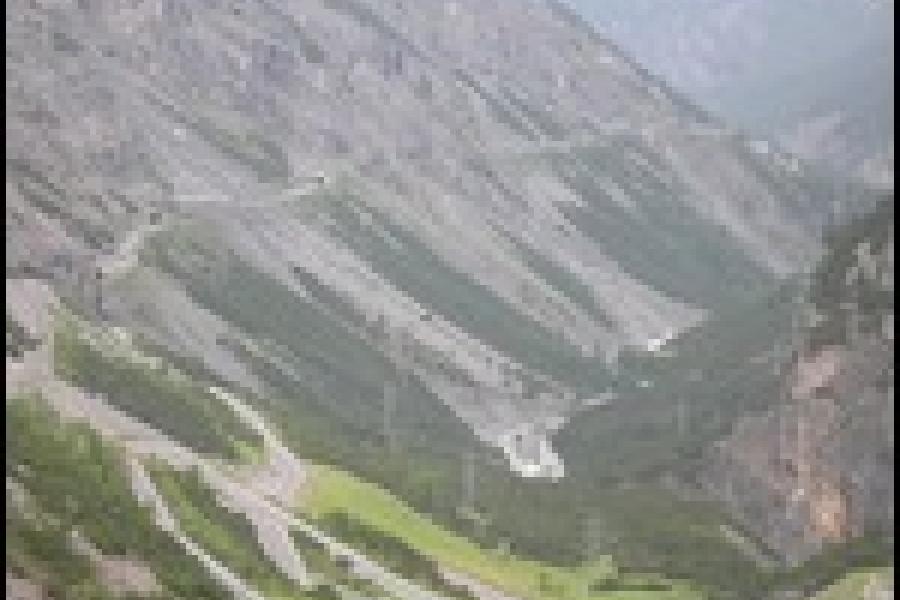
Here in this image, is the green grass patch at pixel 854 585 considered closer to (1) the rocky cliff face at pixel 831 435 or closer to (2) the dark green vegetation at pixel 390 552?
(2) the dark green vegetation at pixel 390 552

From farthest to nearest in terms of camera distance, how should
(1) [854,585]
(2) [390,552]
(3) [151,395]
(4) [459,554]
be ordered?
(3) [151,395]
(4) [459,554]
(2) [390,552]
(1) [854,585]

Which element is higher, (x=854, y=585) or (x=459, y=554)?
(x=459, y=554)

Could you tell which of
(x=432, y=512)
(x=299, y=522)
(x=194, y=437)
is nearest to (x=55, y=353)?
(x=194, y=437)

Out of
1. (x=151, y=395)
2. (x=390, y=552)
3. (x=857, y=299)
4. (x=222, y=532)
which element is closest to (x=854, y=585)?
(x=222, y=532)

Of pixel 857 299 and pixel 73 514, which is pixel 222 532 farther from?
pixel 857 299

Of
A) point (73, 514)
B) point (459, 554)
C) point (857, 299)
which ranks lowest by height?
point (73, 514)

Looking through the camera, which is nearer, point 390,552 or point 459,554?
point 390,552
